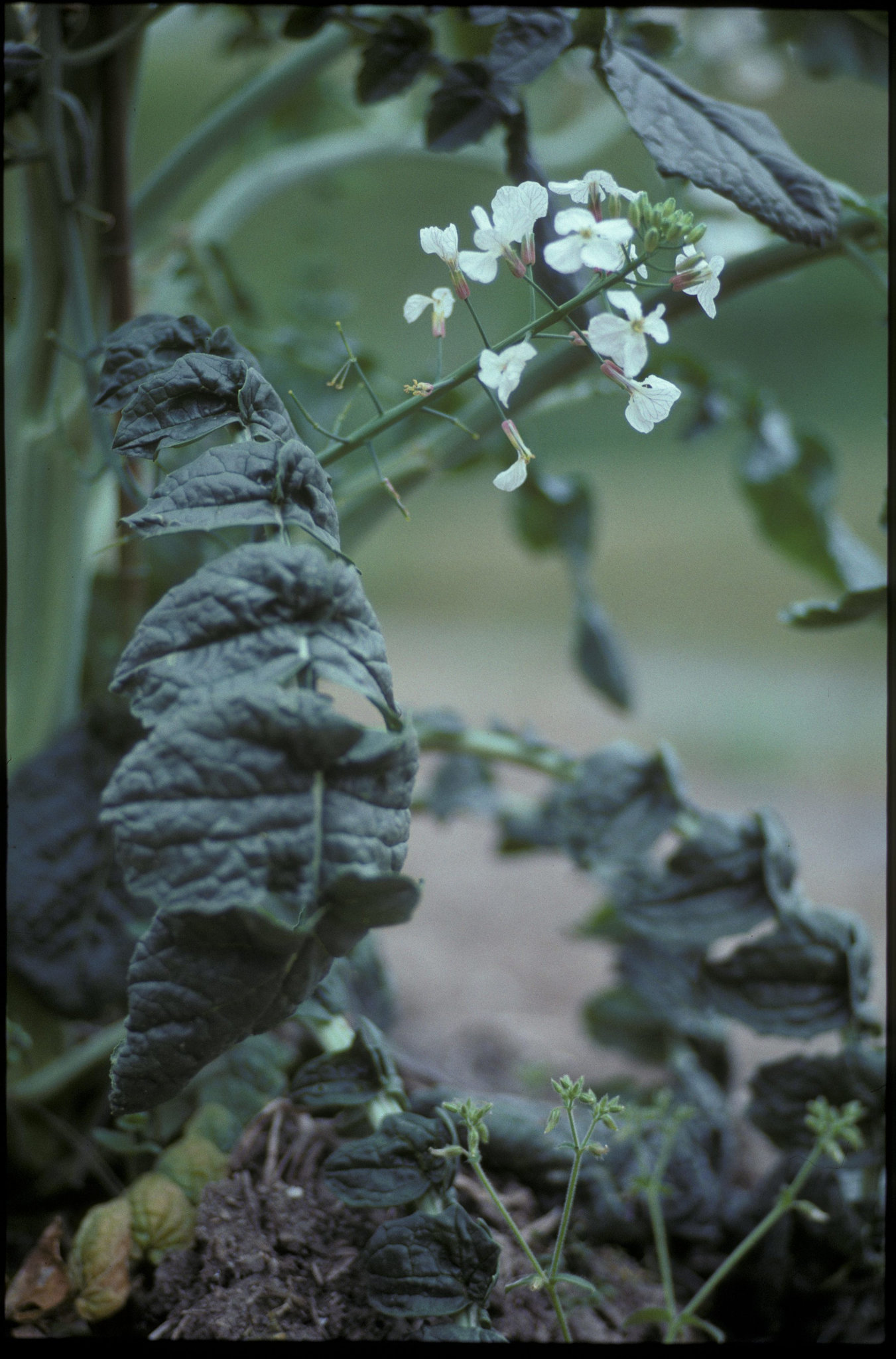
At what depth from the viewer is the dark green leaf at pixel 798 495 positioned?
60 cm

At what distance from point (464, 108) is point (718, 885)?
0.39 metres

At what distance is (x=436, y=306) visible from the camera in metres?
0.30

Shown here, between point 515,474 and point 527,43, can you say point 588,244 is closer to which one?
point 515,474

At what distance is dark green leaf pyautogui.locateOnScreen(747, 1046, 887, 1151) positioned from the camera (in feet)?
1.36

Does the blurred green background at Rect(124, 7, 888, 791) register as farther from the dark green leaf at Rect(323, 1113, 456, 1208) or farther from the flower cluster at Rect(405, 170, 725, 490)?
the dark green leaf at Rect(323, 1113, 456, 1208)

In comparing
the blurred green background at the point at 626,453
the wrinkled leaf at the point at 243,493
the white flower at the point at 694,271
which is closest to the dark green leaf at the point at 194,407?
the wrinkled leaf at the point at 243,493

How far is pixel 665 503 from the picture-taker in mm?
1348

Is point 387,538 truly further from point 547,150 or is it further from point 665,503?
point 547,150

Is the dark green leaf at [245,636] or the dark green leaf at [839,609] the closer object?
the dark green leaf at [245,636]

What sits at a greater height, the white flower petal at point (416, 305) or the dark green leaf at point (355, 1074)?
the white flower petal at point (416, 305)

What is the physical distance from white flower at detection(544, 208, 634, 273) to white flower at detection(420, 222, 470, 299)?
0.04 metres

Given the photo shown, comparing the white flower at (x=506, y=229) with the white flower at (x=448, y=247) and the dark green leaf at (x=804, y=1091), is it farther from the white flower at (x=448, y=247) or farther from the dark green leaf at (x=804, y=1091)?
the dark green leaf at (x=804, y=1091)

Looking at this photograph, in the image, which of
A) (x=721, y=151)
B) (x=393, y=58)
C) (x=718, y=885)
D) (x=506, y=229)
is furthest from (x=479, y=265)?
(x=718, y=885)

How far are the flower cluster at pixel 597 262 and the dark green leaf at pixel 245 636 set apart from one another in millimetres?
74
